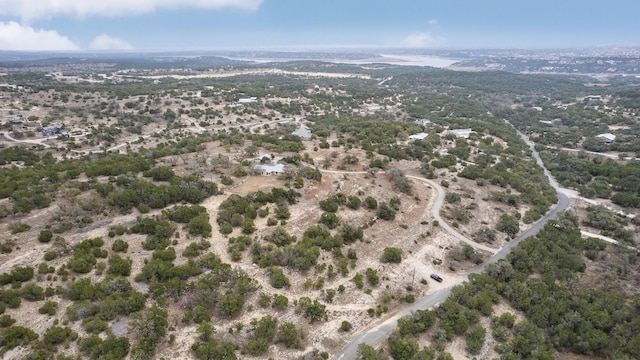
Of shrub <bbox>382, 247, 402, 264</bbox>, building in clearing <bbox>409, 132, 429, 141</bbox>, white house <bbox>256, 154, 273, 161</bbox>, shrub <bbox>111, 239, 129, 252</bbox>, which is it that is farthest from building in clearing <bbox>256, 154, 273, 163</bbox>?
building in clearing <bbox>409, 132, 429, 141</bbox>

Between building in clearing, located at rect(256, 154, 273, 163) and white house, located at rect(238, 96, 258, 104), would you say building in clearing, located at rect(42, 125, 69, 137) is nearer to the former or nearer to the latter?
white house, located at rect(238, 96, 258, 104)

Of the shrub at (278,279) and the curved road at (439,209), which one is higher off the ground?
the shrub at (278,279)

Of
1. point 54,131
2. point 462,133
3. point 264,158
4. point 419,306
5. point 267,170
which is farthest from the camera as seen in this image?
point 462,133

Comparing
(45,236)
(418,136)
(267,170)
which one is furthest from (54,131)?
(418,136)

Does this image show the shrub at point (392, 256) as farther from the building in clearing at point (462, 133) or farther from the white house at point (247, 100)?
the white house at point (247, 100)

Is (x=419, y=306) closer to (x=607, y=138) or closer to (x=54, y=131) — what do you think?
(x=607, y=138)

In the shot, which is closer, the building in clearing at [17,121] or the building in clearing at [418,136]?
the building in clearing at [418,136]

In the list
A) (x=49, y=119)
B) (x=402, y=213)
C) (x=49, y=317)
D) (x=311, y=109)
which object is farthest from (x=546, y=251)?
(x=49, y=119)

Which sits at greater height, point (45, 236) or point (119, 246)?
point (45, 236)

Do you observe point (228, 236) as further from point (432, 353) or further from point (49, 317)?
point (432, 353)

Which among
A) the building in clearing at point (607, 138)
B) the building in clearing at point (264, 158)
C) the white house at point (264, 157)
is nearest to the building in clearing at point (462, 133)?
the building in clearing at point (607, 138)

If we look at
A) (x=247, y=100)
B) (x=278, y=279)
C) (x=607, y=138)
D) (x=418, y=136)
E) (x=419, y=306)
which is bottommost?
(x=419, y=306)
